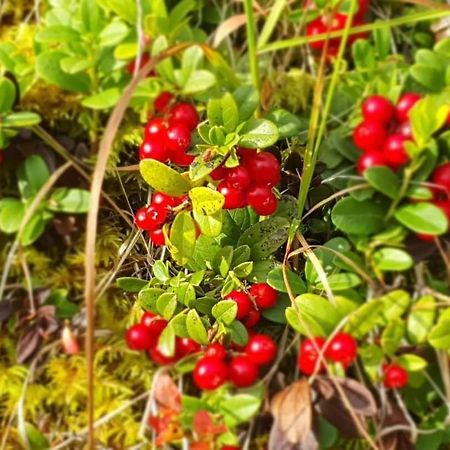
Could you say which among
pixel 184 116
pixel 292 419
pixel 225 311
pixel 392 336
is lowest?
pixel 292 419

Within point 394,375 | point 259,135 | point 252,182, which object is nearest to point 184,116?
point 259,135

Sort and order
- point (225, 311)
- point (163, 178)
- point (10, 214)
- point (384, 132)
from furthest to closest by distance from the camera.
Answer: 1. point (10, 214)
2. point (384, 132)
3. point (225, 311)
4. point (163, 178)

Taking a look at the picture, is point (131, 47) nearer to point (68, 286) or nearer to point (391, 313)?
point (68, 286)

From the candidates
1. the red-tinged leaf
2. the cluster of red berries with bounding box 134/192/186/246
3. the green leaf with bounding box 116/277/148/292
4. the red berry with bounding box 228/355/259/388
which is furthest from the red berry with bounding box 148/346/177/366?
the red-tinged leaf

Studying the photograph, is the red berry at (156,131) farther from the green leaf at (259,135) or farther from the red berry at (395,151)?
the red berry at (395,151)

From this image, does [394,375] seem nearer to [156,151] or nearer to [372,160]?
[372,160]

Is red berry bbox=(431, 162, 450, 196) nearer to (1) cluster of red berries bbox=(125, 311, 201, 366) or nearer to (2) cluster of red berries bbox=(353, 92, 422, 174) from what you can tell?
(2) cluster of red berries bbox=(353, 92, 422, 174)
